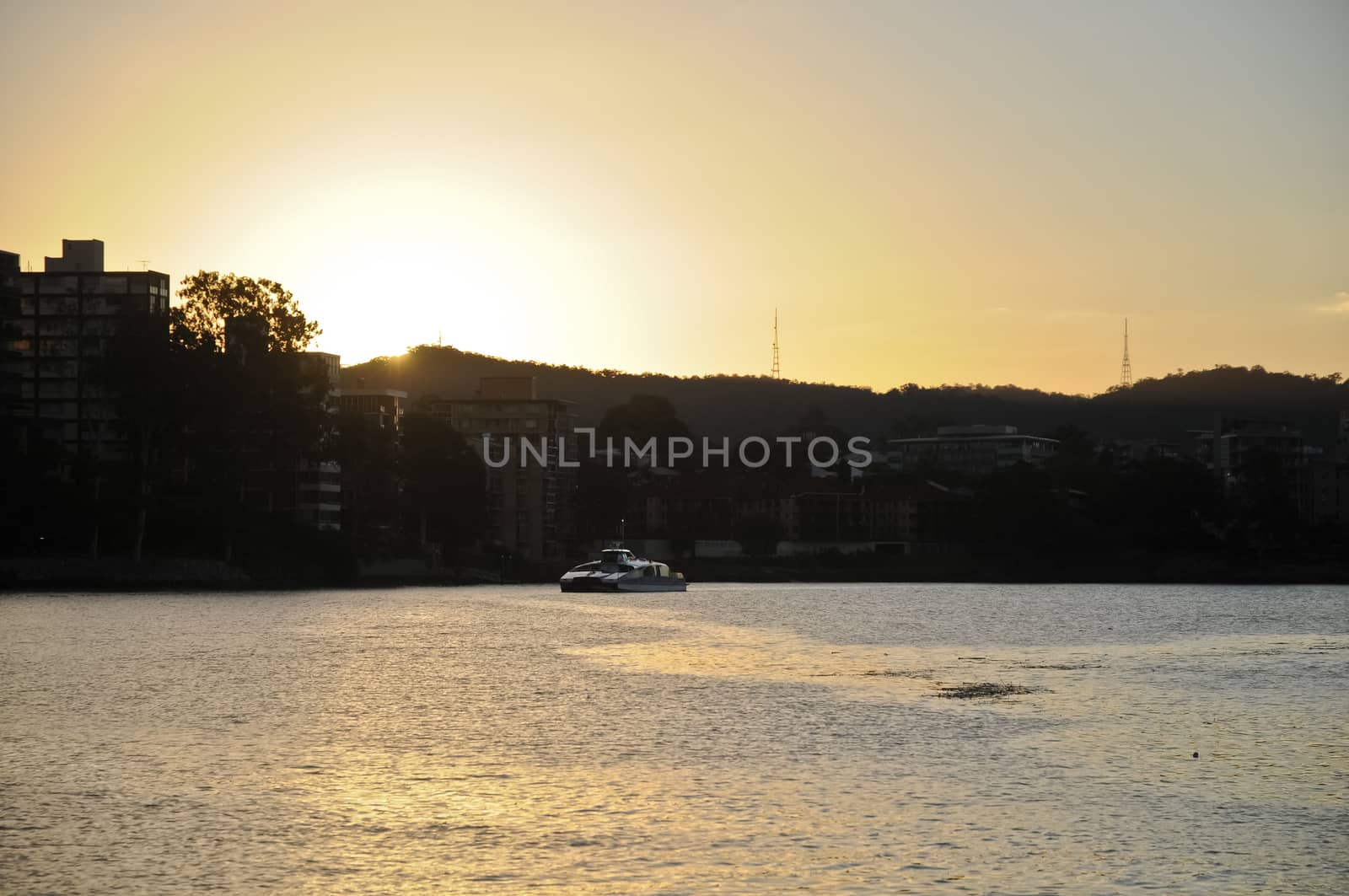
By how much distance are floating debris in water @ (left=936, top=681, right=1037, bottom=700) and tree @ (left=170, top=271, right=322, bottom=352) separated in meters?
82.6

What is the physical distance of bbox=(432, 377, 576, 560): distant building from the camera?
188375 millimetres

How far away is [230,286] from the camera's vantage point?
4498 inches

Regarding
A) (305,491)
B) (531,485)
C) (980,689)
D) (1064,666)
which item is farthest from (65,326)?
(980,689)

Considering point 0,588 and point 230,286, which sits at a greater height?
point 230,286

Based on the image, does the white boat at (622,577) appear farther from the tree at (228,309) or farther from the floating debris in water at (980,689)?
the floating debris in water at (980,689)

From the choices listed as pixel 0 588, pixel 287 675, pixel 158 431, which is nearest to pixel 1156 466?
pixel 158 431

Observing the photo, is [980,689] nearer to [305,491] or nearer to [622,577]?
[622,577]

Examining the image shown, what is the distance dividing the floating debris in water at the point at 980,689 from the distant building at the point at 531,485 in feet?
463

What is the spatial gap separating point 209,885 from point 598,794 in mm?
7368

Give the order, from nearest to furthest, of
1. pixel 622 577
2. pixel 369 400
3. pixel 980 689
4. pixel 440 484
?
pixel 980 689 → pixel 622 577 → pixel 440 484 → pixel 369 400

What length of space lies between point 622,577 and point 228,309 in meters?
37.8

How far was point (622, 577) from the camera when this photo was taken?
124875mm

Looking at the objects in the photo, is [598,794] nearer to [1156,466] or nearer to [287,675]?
[287,675]

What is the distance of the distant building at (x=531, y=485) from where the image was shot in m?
188
